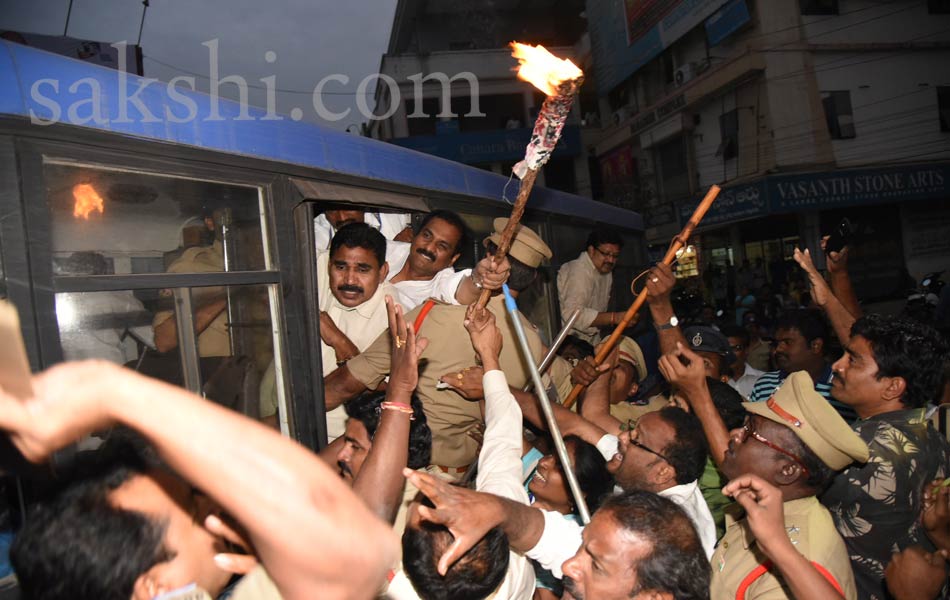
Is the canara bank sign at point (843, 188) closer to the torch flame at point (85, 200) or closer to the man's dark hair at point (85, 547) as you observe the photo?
the torch flame at point (85, 200)

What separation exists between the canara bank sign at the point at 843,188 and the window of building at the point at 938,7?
17.4 ft

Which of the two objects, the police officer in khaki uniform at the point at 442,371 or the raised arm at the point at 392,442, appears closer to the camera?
the raised arm at the point at 392,442

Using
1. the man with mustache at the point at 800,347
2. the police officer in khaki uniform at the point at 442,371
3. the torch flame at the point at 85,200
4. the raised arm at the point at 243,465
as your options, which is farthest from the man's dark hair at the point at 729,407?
the torch flame at the point at 85,200

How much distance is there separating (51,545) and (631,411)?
374cm

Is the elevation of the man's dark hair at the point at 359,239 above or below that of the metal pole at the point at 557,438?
above

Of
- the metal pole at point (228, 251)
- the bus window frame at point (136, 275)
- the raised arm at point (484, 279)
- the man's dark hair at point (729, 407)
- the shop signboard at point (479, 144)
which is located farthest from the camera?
the shop signboard at point (479, 144)

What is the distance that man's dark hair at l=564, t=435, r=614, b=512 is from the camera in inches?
117

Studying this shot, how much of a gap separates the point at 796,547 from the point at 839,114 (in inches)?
795

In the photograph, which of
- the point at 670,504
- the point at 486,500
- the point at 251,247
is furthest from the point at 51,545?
the point at 251,247

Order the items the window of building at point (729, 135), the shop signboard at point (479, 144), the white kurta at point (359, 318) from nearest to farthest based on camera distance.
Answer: the white kurta at point (359, 318) < the window of building at point (729, 135) < the shop signboard at point (479, 144)

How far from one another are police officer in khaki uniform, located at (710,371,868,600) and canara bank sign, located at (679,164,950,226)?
→ 16.5 meters

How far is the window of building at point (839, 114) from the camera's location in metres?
18.6

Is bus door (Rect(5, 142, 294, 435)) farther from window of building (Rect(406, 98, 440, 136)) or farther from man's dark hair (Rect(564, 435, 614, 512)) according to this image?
window of building (Rect(406, 98, 440, 136))

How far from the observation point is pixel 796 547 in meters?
2.15
